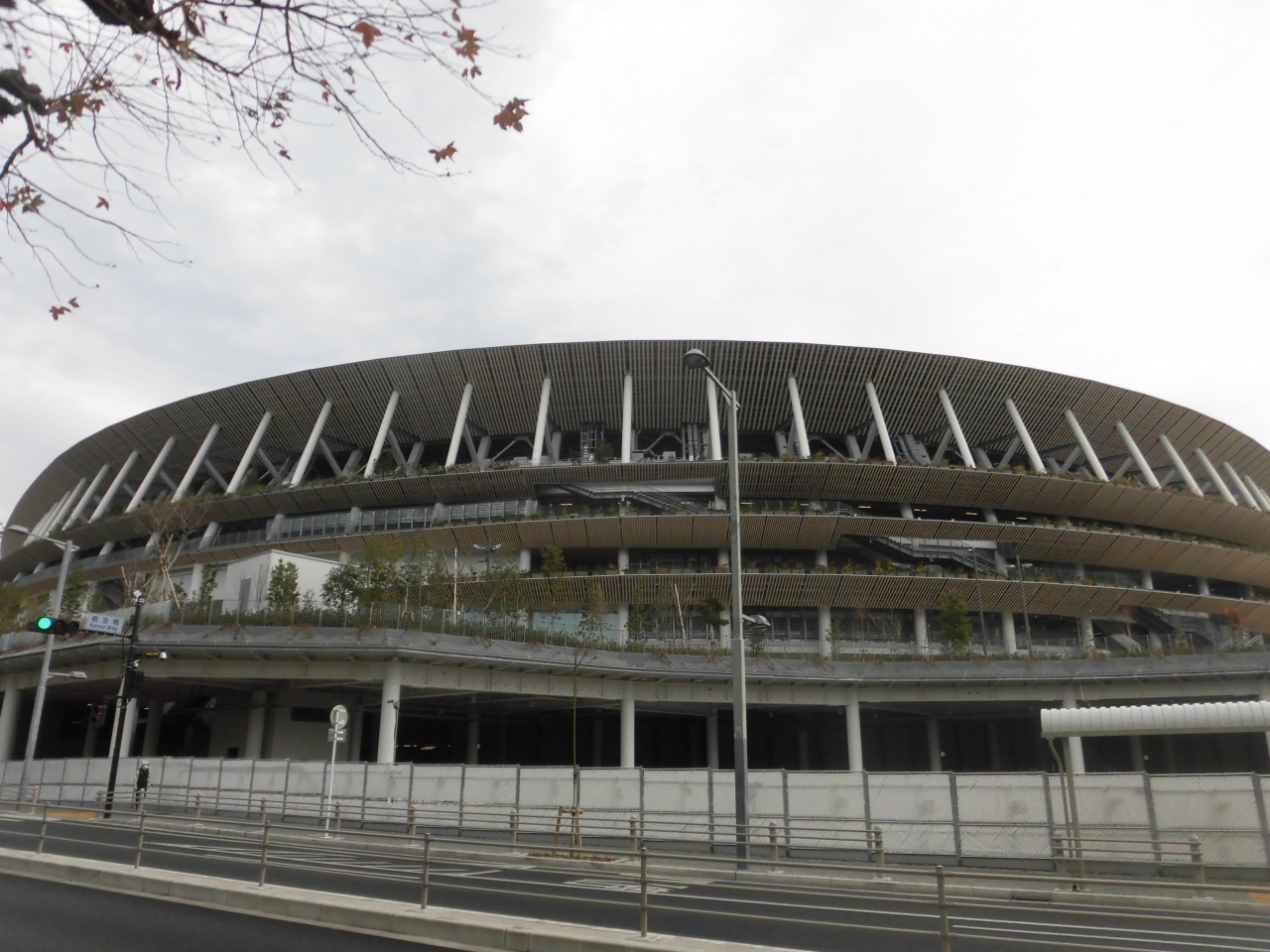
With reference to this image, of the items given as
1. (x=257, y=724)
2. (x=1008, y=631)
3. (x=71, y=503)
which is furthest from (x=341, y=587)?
(x=71, y=503)

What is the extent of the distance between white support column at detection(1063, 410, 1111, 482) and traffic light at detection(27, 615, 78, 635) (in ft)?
176

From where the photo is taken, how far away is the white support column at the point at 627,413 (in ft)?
175

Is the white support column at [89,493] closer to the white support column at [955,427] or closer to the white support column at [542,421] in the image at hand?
the white support column at [542,421]

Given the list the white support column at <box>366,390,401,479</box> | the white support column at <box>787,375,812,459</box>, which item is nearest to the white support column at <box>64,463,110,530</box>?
the white support column at <box>366,390,401,479</box>

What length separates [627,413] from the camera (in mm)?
54406

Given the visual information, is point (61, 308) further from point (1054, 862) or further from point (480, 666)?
point (480, 666)

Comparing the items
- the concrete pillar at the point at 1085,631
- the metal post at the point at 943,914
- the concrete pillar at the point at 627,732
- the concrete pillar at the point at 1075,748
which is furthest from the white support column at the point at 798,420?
the metal post at the point at 943,914

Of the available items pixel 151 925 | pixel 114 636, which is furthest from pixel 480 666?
pixel 151 925

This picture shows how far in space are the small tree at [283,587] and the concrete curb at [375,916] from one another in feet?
75.6

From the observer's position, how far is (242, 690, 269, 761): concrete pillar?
3925 centimetres

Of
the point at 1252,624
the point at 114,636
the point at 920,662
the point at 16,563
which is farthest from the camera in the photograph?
the point at 16,563

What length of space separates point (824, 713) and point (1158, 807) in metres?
33.2

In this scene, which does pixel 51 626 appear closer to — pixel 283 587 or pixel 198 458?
pixel 283 587

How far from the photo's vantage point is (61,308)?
273 inches
